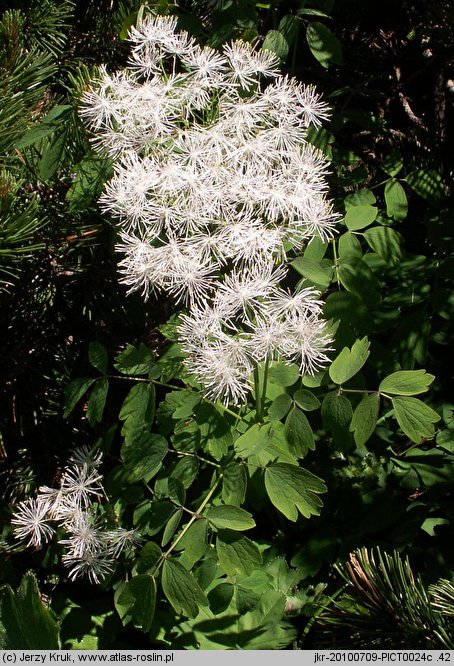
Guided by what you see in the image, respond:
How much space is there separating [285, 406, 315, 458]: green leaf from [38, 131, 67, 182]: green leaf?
1.83 feet

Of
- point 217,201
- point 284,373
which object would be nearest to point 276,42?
point 217,201

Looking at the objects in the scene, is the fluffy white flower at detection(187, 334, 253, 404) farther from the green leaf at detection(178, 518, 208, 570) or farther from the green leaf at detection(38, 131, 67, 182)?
the green leaf at detection(38, 131, 67, 182)

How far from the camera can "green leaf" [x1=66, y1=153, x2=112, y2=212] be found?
108 cm

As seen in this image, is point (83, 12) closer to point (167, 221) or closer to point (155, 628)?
point (167, 221)

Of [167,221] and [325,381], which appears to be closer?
[167,221]

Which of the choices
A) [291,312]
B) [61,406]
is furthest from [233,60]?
[61,406]

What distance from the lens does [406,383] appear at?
997 mm

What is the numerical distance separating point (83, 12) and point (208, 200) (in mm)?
769

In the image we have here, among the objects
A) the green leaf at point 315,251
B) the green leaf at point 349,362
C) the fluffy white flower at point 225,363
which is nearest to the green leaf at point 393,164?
the green leaf at point 315,251

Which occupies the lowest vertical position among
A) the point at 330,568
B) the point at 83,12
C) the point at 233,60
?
the point at 330,568

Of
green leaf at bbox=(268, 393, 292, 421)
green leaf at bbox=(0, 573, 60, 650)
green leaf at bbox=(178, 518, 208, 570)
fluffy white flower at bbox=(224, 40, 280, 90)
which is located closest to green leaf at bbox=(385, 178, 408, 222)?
fluffy white flower at bbox=(224, 40, 280, 90)

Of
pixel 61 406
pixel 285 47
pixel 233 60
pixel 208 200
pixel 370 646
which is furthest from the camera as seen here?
pixel 61 406

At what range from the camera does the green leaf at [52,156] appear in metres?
1.10

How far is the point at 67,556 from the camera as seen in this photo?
1.12 m
